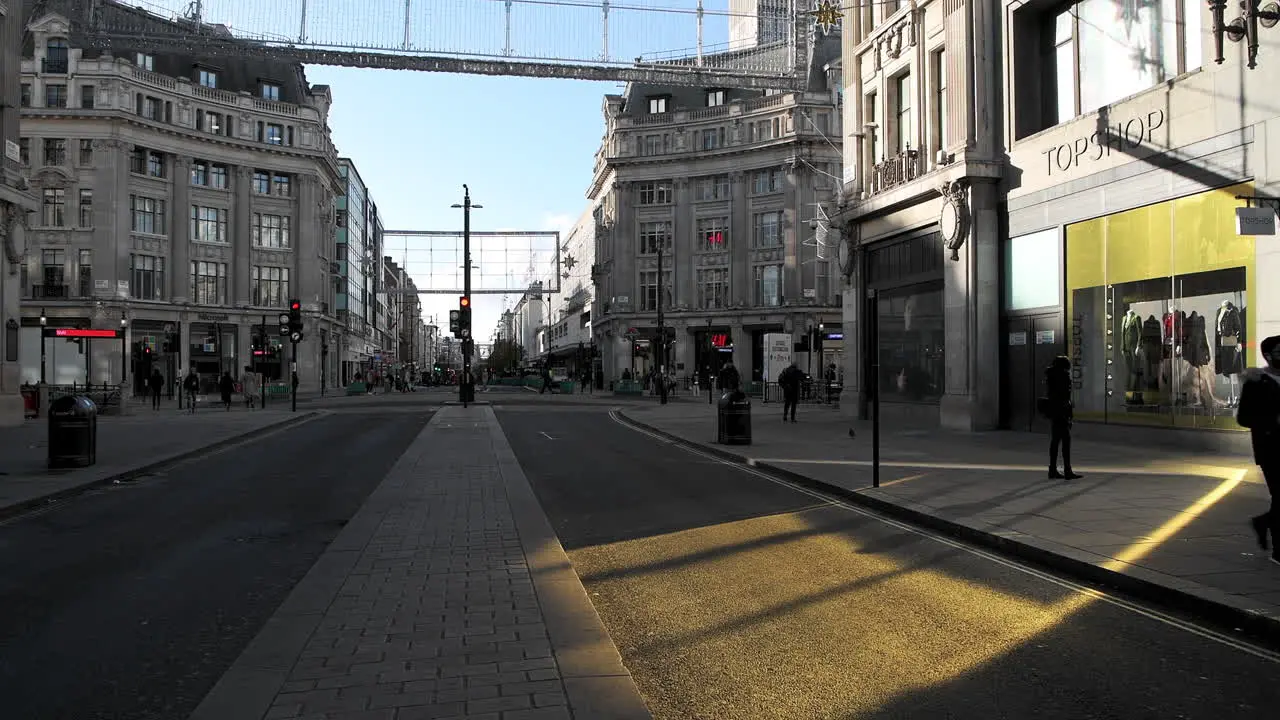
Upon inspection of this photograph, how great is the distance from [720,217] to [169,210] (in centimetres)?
3773

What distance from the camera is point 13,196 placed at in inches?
1022

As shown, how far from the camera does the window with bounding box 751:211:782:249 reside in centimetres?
6550

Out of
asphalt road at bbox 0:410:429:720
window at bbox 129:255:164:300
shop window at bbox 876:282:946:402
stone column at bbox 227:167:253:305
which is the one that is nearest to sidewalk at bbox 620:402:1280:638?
shop window at bbox 876:282:946:402

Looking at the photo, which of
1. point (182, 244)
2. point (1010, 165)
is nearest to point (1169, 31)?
point (1010, 165)

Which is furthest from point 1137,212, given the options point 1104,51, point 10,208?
point 10,208

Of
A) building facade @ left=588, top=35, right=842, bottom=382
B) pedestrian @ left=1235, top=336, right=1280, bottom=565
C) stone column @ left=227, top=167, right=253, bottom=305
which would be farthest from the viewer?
stone column @ left=227, top=167, right=253, bottom=305

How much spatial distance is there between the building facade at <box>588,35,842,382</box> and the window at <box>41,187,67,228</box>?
3608 centimetres

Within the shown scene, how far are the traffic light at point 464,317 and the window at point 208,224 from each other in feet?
117

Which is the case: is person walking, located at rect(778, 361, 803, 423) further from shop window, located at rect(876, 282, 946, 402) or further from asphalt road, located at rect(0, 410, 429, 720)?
asphalt road, located at rect(0, 410, 429, 720)

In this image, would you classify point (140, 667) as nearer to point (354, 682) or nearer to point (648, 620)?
point (354, 682)

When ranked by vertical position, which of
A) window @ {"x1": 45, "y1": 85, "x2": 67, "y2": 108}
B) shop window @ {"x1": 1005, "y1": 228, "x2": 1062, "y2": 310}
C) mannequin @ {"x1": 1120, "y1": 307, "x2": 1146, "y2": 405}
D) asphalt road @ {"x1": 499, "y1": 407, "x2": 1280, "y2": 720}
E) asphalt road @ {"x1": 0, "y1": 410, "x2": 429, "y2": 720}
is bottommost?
asphalt road @ {"x1": 499, "y1": 407, "x2": 1280, "y2": 720}

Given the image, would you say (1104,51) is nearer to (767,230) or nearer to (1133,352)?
(1133,352)

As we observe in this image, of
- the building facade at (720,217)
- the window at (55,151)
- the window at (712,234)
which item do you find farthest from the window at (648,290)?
the window at (55,151)

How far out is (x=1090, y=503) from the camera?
1011 centimetres
